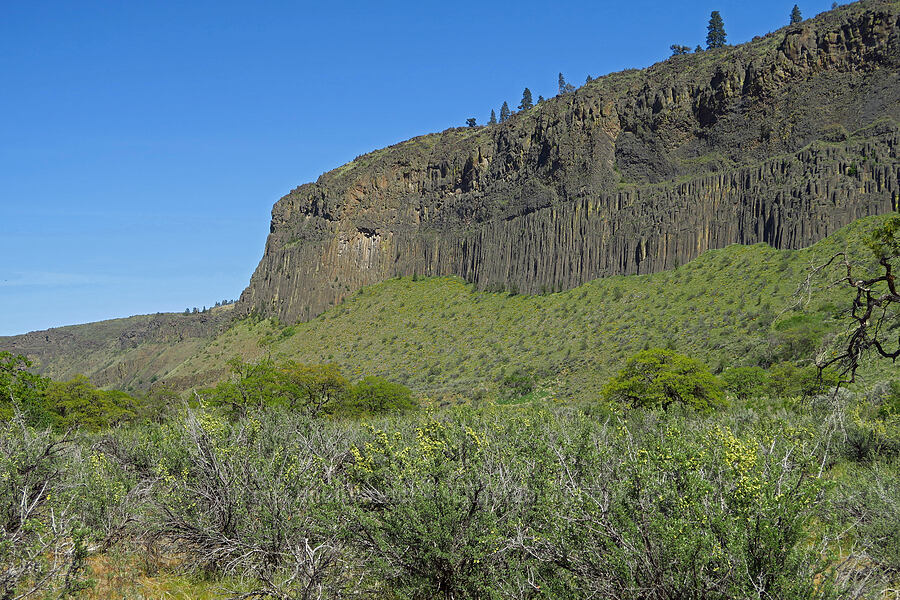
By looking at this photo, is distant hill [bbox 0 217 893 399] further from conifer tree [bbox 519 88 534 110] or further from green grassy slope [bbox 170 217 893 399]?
conifer tree [bbox 519 88 534 110]

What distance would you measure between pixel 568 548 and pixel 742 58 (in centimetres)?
8192

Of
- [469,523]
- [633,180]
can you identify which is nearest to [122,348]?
[633,180]

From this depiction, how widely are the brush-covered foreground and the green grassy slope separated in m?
28.3

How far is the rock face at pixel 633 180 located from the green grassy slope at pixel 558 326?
3.73m

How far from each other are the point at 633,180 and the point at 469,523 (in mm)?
74005

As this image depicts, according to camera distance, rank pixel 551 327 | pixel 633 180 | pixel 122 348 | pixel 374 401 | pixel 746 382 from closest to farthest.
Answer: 1. pixel 746 382
2. pixel 374 401
3. pixel 551 327
4. pixel 633 180
5. pixel 122 348

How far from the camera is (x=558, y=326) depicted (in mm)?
62719

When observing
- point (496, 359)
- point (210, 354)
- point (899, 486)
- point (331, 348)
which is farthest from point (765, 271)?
point (210, 354)

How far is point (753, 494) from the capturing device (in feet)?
18.5

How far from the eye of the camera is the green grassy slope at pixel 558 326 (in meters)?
46.4

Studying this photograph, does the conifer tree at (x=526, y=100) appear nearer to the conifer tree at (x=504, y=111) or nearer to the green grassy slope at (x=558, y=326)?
the conifer tree at (x=504, y=111)

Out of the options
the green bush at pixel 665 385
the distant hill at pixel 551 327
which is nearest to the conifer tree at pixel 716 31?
the distant hill at pixel 551 327

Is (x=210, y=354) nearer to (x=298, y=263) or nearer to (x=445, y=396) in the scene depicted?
(x=298, y=263)

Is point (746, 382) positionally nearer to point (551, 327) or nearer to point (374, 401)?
point (374, 401)
